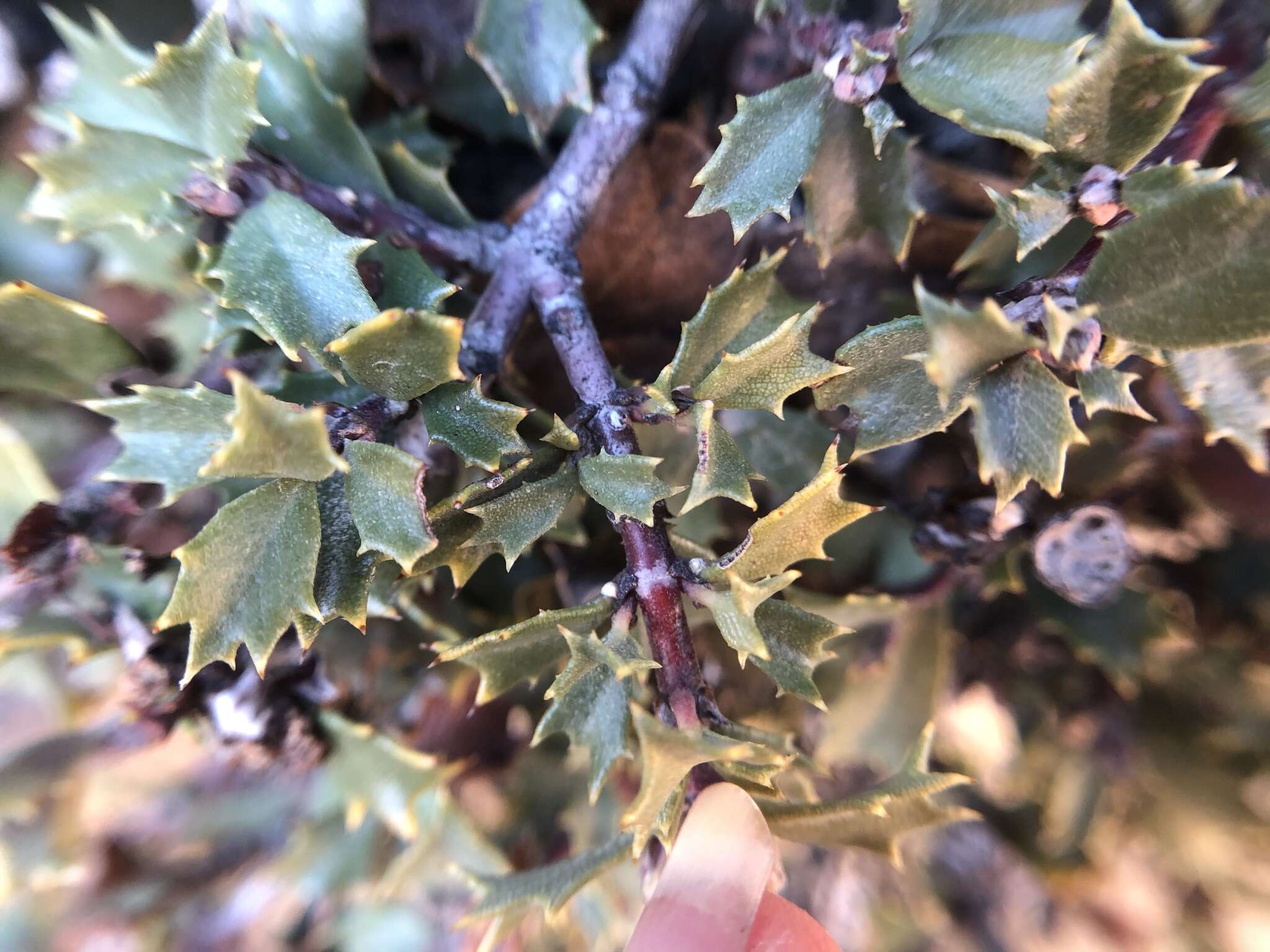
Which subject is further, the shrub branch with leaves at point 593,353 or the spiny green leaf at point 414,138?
the spiny green leaf at point 414,138

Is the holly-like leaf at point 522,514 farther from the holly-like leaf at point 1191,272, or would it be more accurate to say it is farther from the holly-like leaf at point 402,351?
the holly-like leaf at point 1191,272

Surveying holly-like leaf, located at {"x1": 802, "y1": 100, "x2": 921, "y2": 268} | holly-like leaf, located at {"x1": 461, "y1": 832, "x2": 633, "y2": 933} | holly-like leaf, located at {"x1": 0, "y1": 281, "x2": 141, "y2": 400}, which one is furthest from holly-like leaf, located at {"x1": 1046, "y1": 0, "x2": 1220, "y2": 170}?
holly-like leaf, located at {"x1": 0, "y1": 281, "x2": 141, "y2": 400}

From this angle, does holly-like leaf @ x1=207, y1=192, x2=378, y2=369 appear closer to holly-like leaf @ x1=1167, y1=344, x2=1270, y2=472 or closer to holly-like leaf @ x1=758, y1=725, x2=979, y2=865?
holly-like leaf @ x1=758, y1=725, x2=979, y2=865

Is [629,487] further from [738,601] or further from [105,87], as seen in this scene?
[105,87]

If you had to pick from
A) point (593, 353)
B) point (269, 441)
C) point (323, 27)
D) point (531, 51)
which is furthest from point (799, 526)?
point (323, 27)

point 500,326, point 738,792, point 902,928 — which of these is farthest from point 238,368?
point 902,928

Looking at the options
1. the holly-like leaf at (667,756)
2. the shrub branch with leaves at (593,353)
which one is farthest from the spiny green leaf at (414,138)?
the holly-like leaf at (667,756)
